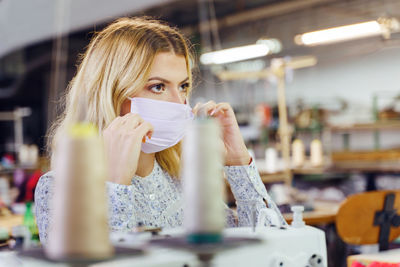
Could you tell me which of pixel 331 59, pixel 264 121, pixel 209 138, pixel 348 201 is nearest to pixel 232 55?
pixel 264 121

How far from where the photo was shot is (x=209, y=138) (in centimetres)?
71

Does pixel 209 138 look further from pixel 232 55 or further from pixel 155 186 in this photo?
pixel 232 55

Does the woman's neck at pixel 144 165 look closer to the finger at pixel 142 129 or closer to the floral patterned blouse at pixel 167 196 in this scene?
the floral patterned blouse at pixel 167 196

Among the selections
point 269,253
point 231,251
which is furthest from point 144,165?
point 231,251

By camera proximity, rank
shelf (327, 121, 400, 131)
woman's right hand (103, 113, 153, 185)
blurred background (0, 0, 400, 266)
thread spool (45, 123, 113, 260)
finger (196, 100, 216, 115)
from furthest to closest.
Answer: shelf (327, 121, 400, 131) → blurred background (0, 0, 400, 266) → finger (196, 100, 216, 115) → woman's right hand (103, 113, 153, 185) → thread spool (45, 123, 113, 260)

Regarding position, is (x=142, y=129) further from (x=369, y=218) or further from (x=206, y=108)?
(x=369, y=218)

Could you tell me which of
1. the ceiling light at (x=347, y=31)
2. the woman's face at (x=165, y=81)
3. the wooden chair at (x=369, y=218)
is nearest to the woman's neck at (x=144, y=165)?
the woman's face at (x=165, y=81)

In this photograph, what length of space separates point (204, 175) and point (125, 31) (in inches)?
41.0

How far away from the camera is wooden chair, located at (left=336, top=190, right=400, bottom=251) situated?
9.50ft

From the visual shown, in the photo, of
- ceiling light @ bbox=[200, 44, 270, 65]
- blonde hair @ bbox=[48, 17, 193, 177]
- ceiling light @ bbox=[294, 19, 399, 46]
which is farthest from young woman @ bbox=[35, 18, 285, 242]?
ceiling light @ bbox=[200, 44, 270, 65]

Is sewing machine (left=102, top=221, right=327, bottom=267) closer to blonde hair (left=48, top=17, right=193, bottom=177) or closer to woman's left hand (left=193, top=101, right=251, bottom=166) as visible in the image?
woman's left hand (left=193, top=101, right=251, bottom=166)

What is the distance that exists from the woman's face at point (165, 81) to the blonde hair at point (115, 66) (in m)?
0.02

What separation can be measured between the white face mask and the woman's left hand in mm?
76

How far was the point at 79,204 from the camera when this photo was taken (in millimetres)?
665
